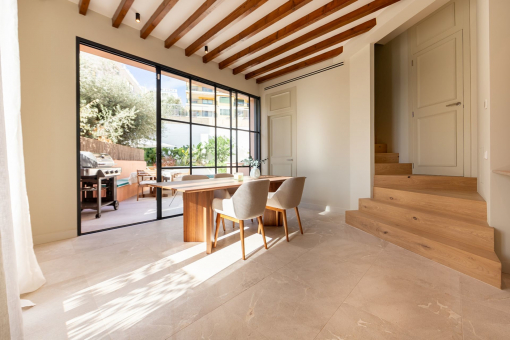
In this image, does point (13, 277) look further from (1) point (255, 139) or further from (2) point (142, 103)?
(1) point (255, 139)

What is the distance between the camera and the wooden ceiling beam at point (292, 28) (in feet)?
8.87

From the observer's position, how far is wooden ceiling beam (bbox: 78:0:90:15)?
8.63ft

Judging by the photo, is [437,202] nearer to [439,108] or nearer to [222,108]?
[439,108]

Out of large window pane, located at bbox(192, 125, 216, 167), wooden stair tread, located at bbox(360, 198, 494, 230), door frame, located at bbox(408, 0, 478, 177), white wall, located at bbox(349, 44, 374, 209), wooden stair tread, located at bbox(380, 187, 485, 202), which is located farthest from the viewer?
large window pane, located at bbox(192, 125, 216, 167)

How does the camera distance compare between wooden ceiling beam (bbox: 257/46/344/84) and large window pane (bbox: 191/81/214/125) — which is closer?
wooden ceiling beam (bbox: 257/46/344/84)

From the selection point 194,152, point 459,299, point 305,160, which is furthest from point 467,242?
point 194,152

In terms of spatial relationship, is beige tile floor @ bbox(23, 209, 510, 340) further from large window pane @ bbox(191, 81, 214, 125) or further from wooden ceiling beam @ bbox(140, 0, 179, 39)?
wooden ceiling beam @ bbox(140, 0, 179, 39)

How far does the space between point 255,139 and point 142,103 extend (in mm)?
2612

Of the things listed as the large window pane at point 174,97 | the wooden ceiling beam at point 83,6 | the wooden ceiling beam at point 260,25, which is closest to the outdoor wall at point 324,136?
the wooden ceiling beam at point 260,25

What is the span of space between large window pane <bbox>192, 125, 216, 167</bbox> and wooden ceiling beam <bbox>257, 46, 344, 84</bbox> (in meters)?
1.93

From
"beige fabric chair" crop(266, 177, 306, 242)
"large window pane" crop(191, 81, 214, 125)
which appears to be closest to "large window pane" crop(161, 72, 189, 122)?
"large window pane" crop(191, 81, 214, 125)

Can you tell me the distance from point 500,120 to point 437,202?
104 centimetres

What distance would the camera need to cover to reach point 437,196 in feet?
8.27

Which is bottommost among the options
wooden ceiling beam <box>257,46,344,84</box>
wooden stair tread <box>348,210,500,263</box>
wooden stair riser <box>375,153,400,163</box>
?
wooden stair tread <box>348,210,500,263</box>
